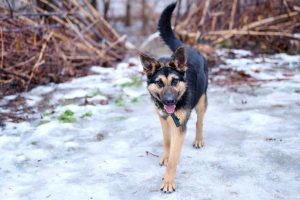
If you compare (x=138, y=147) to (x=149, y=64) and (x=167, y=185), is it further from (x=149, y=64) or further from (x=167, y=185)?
(x=149, y=64)

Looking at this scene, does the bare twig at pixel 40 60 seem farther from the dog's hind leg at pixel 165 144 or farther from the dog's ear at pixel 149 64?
the dog's ear at pixel 149 64

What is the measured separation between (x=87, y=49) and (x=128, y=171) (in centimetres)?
496

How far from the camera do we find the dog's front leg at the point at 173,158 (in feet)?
11.8

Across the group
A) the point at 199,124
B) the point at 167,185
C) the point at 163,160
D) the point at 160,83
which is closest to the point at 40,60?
the point at 199,124

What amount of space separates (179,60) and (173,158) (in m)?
0.92

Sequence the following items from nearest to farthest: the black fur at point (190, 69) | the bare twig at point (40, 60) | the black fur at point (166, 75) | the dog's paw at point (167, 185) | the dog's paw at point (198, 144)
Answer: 1. the dog's paw at point (167, 185)
2. the black fur at point (166, 75)
3. the black fur at point (190, 69)
4. the dog's paw at point (198, 144)
5. the bare twig at point (40, 60)

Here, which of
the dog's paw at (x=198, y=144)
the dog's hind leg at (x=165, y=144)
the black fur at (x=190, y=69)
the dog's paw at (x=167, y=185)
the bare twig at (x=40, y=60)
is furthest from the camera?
the bare twig at (x=40, y=60)

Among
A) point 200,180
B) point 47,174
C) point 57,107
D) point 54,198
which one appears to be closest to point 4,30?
point 57,107

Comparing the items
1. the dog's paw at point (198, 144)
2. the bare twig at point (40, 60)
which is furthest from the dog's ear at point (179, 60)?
the bare twig at point (40, 60)

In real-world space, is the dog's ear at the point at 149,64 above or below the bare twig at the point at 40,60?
above

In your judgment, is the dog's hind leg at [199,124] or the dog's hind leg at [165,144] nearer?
the dog's hind leg at [165,144]

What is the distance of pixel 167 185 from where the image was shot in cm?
359

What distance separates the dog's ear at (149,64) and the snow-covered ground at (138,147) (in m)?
1.05

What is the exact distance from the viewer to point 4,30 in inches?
265
